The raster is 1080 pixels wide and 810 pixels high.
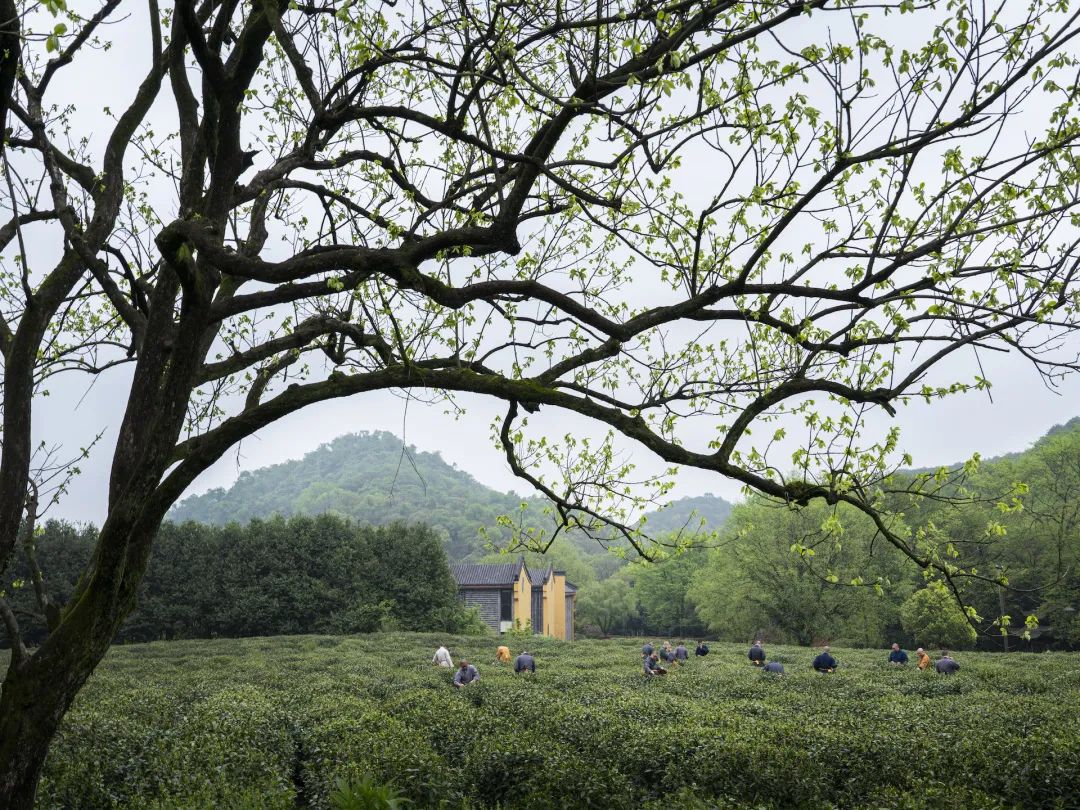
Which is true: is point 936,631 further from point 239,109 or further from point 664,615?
point 239,109

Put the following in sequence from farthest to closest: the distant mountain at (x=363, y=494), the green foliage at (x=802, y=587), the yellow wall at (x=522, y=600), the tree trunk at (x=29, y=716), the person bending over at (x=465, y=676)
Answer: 1. the distant mountain at (x=363, y=494)
2. the yellow wall at (x=522, y=600)
3. the green foliage at (x=802, y=587)
4. the person bending over at (x=465, y=676)
5. the tree trunk at (x=29, y=716)

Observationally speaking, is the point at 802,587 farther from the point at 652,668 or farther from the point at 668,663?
the point at 652,668

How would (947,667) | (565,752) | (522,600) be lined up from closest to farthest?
(565,752) → (947,667) → (522,600)

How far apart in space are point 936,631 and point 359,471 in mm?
138683

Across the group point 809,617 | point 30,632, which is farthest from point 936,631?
point 30,632

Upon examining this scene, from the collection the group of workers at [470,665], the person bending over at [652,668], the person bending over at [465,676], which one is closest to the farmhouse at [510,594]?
the group of workers at [470,665]

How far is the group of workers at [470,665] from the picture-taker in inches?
723

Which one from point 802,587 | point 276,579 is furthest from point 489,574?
point 802,587

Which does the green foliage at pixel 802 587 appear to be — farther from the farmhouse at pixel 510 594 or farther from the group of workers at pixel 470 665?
the group of workers at pixel 470 665

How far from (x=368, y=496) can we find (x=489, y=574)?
2928 inches

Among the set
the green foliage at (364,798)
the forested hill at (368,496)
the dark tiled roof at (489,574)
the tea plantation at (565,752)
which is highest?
the forested hill at (368,496)

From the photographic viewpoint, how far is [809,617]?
4650cm

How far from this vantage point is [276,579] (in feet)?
133

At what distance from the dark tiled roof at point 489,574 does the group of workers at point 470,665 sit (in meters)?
26.0
